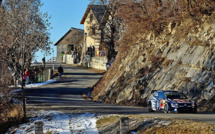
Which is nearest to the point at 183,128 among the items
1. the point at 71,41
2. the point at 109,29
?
the point at 109,29

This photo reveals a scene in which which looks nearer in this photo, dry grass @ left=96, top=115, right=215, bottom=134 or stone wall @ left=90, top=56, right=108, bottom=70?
dry grass @ left=96, top=115, right=215, bottom=134

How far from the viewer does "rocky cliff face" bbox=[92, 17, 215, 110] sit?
24.9 metres

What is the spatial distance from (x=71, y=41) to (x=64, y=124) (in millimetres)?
89895

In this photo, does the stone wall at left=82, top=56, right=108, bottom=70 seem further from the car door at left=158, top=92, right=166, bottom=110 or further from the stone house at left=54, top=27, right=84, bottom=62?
the car door at left=158, top=92, right=166, bottom=110

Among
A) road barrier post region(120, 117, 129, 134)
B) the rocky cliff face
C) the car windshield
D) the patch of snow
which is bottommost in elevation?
the patch of snow

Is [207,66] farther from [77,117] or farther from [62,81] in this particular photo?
[62,81]

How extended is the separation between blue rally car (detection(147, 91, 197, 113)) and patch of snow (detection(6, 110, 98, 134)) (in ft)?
12.3

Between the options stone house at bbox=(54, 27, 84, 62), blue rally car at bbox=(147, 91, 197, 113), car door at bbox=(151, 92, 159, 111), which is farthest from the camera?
stone house at bbox=(54, 27, 84, 62)

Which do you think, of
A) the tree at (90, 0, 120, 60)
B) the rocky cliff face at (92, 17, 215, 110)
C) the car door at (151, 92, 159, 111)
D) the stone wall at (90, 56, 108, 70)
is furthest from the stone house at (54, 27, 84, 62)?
the car door at (151, 92, 159, 111)

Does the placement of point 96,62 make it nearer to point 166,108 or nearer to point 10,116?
point 10,116

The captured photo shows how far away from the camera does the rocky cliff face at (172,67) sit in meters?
24.9

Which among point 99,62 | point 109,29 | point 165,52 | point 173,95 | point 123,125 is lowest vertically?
point 123,125

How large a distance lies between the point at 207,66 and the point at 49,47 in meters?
22.2

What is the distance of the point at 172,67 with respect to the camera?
1130 inches
